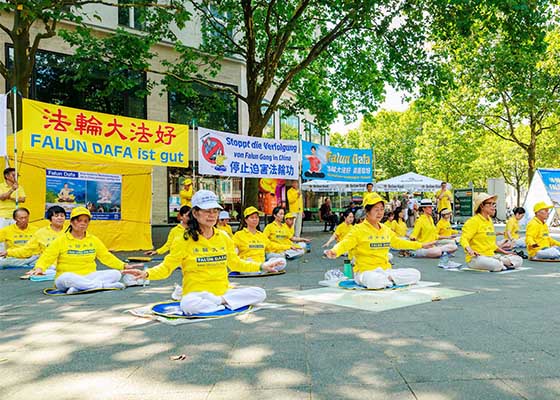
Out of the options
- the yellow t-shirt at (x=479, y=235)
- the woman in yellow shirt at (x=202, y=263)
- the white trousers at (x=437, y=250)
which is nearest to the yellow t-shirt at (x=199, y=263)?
the woman in yellow shirt at (x=202, y=263)

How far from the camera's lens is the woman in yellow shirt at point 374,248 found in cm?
714

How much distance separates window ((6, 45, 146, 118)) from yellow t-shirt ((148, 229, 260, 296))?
1212cm

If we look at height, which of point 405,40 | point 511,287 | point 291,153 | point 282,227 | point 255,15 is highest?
point 255,15

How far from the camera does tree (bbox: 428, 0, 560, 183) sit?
13.7 meters

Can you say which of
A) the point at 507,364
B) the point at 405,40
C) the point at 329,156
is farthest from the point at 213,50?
the point at 507,364

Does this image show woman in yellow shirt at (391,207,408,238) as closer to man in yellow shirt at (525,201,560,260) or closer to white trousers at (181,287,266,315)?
man in yellow shirt at (525,201,560,260)

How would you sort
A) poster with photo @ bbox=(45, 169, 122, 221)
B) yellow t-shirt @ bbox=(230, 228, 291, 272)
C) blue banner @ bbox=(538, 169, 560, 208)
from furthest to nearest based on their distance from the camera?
blue banner @ bbox=(538, 169, 560, 208) < poster with photo @ bbox=(45, 169, 122, 221) < yellow t-shirt @ bbox=(230, 228, 291, 272)

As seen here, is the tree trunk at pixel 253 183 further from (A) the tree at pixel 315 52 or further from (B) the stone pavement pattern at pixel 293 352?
(B) the stone pavement pattern at pixel 293 352

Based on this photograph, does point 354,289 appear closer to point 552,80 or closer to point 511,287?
point 511,287

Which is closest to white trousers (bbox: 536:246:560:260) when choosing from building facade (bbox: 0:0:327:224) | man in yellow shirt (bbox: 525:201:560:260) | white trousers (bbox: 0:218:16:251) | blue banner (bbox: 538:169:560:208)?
man in yellow shirt (bbox: 525:201:560:260)

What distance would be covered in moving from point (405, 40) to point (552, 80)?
10579 millimetres

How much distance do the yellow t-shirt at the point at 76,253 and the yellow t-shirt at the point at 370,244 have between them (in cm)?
348

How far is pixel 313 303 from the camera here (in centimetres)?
621

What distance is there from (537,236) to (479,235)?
98.6 inches
